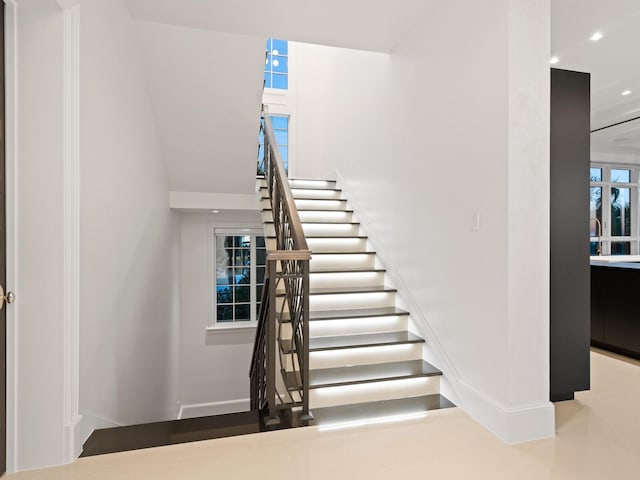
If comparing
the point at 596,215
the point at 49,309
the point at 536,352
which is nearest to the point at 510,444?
the point at 536,352

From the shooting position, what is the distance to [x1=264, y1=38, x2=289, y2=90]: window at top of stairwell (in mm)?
6957

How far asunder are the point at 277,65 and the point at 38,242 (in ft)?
19.8

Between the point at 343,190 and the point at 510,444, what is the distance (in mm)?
3823

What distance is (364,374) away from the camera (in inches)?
111

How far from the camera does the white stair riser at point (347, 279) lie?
388cm

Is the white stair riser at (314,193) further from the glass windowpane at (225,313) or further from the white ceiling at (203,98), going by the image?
the glass windowpane at (225,313)

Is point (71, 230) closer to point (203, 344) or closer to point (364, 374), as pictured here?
point (364, 374)

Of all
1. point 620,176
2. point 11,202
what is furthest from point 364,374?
point 620,176

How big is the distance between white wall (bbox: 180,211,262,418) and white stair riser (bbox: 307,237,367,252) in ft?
6.95

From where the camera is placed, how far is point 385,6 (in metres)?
3.01

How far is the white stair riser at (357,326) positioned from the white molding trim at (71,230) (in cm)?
177

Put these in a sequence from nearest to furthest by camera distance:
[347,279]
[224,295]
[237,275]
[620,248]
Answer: [347,279] → [224,295] → [237,275] → [620,248]

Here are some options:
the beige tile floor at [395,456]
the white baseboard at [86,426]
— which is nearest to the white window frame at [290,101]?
the white baseboard at [86,426]

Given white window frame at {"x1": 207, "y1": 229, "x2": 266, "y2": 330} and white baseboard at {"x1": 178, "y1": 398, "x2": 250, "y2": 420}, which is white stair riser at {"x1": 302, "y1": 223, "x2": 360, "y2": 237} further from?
white baseboard at {"x1": 178, "y1": 398, "x2": 250, "y2": 420}
